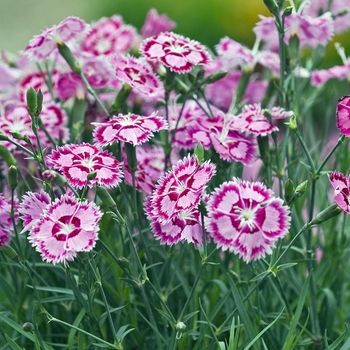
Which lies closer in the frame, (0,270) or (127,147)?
(127,147)

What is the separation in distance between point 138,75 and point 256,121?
0.23 m

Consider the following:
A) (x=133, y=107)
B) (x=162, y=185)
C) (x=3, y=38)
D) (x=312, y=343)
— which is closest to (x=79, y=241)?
(x=162, y=185)

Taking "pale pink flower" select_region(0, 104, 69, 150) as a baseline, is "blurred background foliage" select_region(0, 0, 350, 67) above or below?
below

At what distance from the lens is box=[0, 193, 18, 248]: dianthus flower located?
1.11 meters

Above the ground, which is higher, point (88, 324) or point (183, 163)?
point (183, 163)

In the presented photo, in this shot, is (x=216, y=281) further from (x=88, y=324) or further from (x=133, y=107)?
(x=133, y=107)

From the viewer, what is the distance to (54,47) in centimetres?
141

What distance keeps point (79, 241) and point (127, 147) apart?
0.24 m

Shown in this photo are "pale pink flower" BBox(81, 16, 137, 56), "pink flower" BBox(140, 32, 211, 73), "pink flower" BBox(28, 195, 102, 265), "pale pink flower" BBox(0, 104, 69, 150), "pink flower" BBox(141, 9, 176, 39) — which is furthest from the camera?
"pink flower" BBox(141, 9, 176, 39)

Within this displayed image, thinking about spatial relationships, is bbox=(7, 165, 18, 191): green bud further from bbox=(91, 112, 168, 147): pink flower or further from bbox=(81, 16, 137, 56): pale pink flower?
bbox=(81, 16, 137, 56): pale pink flower

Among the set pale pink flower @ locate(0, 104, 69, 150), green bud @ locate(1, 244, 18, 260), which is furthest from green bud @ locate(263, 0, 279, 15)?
green bud @ locate(1, 244, 18, 260)

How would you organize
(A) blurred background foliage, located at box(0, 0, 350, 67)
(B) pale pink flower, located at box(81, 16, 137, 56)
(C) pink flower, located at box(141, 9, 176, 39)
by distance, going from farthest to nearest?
(A) blurred background foliage, located at box(0, 0, 350, 67)
(C) pink flower, located at box(141, 9, 176, 39)
(B) pale pink flower, located at box(81, 16, 137, 56)

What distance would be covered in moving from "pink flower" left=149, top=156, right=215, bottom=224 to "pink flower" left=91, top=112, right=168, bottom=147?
82mm

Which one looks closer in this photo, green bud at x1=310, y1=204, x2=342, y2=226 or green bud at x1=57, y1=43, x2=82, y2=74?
green bud at x1=310, y1=204, x2=342, y2=226
